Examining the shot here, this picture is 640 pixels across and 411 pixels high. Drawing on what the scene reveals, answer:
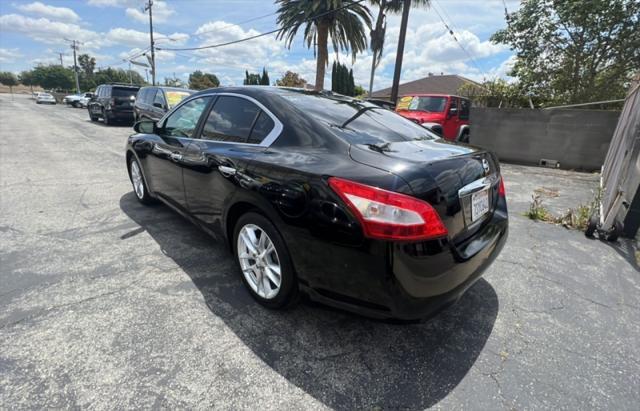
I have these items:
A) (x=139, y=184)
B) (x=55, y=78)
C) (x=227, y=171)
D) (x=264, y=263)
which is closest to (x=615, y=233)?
(x=264, y=263)

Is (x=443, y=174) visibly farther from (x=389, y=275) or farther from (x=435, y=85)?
(x=435, y=85)

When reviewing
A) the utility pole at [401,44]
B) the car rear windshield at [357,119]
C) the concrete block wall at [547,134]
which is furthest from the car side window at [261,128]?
the utility pole at [401,44]

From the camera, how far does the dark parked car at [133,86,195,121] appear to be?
902 cm

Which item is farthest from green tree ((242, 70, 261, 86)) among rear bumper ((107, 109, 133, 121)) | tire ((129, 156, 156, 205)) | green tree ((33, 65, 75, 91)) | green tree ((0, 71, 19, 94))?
green tree ((0, 71, 19, 94))

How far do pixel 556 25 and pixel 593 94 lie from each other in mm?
2658

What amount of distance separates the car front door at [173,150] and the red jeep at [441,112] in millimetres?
7379

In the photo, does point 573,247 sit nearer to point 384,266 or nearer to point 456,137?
point 384,266

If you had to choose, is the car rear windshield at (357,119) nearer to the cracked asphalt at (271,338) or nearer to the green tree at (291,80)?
the cracked asphalt at (271,338)

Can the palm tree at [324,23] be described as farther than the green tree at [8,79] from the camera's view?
No

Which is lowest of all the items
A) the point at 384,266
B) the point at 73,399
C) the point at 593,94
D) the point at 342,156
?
the point at 73,399

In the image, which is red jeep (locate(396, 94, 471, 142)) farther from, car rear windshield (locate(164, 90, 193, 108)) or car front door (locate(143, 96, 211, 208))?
car front door (locate(143, 96, 211, 208))

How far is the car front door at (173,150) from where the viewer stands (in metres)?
3.10

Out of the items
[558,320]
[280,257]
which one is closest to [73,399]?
[280,257]

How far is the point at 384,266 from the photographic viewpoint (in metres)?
1.60
